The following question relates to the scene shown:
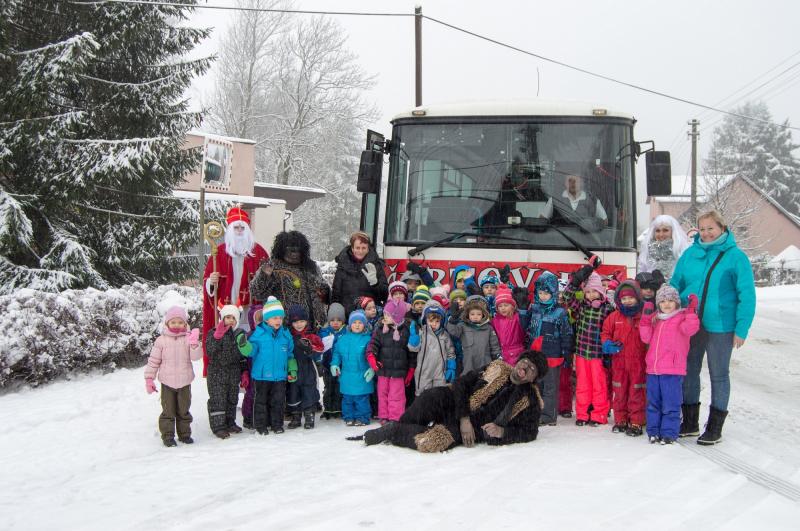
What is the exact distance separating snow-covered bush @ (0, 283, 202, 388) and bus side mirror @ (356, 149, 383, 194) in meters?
2.59

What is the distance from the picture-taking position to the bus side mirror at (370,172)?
24.6 ft

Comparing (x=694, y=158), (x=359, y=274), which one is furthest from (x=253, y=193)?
(x=359, y=274)

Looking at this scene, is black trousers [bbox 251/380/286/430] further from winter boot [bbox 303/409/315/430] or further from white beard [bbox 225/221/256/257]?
white beard [bbox 225/221/256/257]

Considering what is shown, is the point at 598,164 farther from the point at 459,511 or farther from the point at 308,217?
the point at 308,217

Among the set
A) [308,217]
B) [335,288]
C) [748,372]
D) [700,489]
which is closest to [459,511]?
[700,489]

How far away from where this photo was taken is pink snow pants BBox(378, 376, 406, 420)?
6625 mm

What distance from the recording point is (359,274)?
7156 mm

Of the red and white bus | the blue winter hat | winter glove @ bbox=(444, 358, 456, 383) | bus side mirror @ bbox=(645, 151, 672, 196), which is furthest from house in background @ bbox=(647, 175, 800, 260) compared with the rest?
the blue winter hat

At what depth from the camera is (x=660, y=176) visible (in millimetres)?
7203

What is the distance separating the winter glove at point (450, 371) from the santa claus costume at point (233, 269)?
2.19m

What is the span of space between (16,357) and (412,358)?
4.28m

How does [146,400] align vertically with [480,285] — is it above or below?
below

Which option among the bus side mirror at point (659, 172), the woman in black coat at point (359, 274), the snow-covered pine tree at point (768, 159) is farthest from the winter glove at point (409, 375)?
the snow-covered pine tree at point (768, 159)

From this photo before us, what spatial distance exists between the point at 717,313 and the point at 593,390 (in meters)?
1.34
